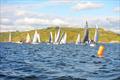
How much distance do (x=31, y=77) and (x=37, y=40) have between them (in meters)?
170

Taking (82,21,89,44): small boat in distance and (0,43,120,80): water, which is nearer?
(0,43,120,80): water

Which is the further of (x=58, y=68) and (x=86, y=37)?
(x=86, y=37)

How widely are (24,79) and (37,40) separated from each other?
171m

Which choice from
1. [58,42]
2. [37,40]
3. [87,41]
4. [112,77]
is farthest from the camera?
[37,40]

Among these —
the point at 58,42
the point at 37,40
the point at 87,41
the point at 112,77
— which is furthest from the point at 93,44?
the point at 112,77

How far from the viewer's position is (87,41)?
148 meters

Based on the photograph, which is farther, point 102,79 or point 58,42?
point 58,42

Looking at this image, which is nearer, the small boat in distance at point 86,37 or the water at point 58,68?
the water at point 58,68

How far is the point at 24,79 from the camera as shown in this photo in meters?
27.8

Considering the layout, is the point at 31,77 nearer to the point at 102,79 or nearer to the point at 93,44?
the point at 102,79

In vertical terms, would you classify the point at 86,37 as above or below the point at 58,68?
below

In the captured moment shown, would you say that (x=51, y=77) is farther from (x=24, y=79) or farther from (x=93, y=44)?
(x=93, y=44)

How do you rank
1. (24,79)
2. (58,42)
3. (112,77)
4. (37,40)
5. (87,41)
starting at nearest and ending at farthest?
(24,79) → (112,77) → (87,41) → (58,42) → (37,40)

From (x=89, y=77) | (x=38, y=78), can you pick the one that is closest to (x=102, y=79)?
(x=89, y=77)
